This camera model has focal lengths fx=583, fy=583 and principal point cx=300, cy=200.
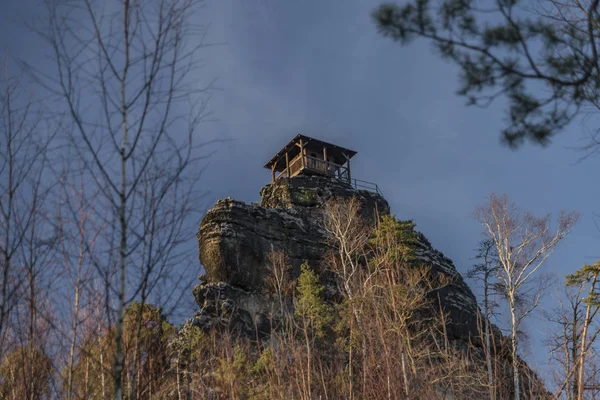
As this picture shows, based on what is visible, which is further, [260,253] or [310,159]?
[310,159]

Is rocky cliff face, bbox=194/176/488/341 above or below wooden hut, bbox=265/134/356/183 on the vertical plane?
below

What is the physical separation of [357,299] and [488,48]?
15.0 m

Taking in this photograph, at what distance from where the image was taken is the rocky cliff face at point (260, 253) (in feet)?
92.4

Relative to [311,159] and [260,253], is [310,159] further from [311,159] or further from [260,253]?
[260,253]

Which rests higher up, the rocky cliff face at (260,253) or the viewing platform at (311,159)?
the viewing platform at (311,159)

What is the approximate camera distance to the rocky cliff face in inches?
1109

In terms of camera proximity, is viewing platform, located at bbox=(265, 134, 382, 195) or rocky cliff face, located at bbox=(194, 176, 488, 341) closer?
rocky cliff face, located at bbox=(194, 176, 488, 341)

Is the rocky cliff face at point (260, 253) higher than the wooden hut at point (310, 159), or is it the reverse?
the wooden hut at point (310, 159)

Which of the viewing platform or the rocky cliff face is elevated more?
the viewing platform

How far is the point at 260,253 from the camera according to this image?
31.0 metres

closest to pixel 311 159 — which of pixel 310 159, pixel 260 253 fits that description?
pixel 310 159

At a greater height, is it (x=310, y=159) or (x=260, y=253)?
(x=310, y=159)

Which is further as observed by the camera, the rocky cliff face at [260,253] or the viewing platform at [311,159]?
the viewing platform at [311,159]

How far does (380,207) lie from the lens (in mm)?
38031
